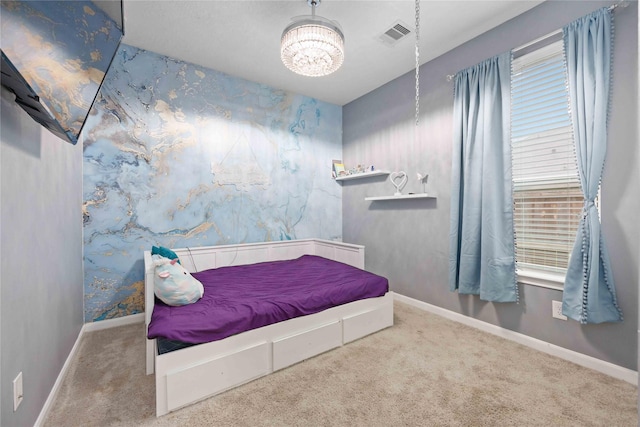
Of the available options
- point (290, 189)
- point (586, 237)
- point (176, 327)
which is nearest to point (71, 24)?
point (176, 327)

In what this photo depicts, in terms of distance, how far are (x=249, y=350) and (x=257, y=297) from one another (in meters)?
0.35

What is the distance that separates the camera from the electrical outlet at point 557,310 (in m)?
1.86

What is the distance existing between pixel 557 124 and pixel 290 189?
8.39ft

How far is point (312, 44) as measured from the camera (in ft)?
5.80

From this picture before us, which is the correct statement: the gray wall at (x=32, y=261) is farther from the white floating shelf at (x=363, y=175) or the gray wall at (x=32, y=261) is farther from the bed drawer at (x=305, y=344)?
the white floating shelf at (x=363, y=175)

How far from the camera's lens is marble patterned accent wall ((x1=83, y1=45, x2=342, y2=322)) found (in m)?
2.38

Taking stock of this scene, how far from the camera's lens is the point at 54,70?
954 mm

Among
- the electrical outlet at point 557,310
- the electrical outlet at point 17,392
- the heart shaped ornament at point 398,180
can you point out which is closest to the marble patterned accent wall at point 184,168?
the heart shaped ornament at point 398,180

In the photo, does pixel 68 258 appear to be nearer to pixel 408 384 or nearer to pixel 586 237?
pixel 408 384

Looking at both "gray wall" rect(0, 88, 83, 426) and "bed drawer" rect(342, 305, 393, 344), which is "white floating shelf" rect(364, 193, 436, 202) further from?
"gray wall" rect(0, 88, 83, 426)

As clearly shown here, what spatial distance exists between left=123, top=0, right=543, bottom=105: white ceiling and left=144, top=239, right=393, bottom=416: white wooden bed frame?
1.89 m

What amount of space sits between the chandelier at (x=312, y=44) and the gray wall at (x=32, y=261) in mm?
1443

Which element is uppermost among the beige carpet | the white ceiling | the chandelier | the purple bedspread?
the white ceiling

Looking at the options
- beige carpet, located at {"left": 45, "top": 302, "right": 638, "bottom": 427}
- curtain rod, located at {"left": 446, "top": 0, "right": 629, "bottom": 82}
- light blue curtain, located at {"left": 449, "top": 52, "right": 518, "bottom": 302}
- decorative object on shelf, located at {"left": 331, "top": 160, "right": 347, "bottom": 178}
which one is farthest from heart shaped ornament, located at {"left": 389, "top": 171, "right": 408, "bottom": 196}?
beige carpet, located at {"left": 45, "top": 302, "right": 638, "bottom": 427}
